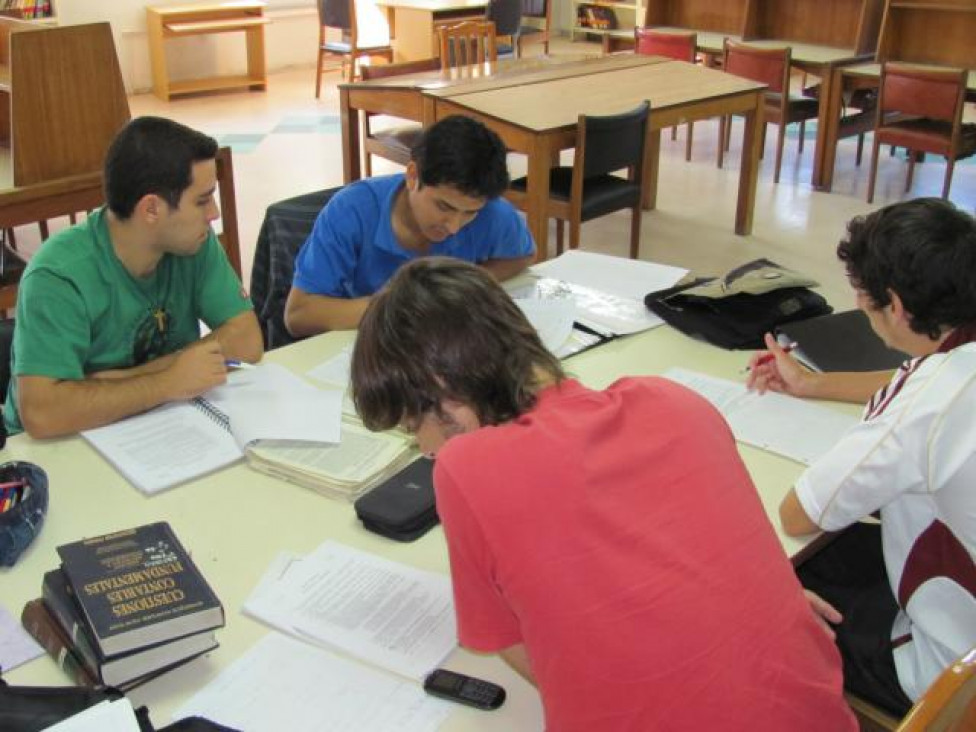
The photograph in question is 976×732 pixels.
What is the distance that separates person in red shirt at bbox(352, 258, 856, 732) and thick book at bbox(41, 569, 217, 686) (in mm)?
340

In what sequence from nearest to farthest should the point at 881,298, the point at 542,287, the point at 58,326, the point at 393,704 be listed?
1. the point at 393,704
2. the point at 881,298
3. the point at 58,326
4. the point at 542,287

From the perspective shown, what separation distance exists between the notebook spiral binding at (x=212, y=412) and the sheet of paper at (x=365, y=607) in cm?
43

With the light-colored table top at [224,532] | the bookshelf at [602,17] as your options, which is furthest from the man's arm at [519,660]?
the bookshelf at [602,17]

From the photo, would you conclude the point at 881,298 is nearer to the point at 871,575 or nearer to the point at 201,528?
the point at 871,575

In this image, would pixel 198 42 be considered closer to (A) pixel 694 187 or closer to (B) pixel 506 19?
(B) pixel 506 19

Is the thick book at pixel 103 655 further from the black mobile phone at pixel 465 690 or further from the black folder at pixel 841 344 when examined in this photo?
the black folder at pixel 841 344

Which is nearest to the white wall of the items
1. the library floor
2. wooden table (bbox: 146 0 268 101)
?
wooden table (bbox: 146 0 268 101)

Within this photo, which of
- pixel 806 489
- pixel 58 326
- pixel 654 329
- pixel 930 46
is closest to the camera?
pixel 806 489

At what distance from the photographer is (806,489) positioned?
143cm

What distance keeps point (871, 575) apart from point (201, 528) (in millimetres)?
1072

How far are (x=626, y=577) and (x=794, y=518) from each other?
596 millimetres

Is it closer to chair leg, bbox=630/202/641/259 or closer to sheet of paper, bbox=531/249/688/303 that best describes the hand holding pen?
sheet of paper, bbox=531/249/688/303

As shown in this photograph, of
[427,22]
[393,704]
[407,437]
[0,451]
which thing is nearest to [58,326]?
[0,451]

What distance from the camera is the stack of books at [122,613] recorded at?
113 centimetres
